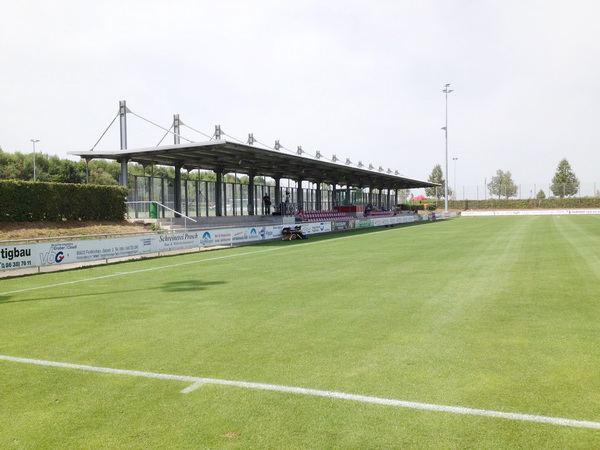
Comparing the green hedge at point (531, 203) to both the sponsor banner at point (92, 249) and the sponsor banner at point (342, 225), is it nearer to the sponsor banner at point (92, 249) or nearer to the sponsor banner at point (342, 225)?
the sponsor banner at point (342, 225)

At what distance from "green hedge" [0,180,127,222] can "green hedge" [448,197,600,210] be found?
7948cm

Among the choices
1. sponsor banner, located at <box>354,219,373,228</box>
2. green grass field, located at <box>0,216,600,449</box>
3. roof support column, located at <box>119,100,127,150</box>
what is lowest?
green grass field, located at <box>0,216,600,449</box>

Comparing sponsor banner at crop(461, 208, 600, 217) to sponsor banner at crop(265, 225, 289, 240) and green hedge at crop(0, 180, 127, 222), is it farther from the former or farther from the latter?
green hedge at crop(0, 180, 127, 222)

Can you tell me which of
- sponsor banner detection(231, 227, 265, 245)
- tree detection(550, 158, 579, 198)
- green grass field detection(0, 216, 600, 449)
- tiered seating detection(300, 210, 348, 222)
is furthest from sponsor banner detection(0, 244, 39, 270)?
tree detection(550, 158, 579, 198)

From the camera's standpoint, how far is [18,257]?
15258mm

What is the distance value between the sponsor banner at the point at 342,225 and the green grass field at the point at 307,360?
26806 mm

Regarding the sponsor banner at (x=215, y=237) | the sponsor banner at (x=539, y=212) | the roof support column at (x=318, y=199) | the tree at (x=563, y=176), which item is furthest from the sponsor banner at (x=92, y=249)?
the tree at (x=563, y=176)

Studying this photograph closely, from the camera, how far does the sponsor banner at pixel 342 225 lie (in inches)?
1543

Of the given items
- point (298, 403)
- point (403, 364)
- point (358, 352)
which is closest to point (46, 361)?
point (298, 403)

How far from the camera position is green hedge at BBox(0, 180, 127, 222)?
918 inches

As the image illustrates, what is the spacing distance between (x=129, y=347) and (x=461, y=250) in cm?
1602

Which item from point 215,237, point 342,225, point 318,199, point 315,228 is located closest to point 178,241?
point 215,237

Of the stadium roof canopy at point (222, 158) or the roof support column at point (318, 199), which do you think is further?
the roof support column at point (318, 199)

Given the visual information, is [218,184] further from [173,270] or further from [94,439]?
[94,439]
